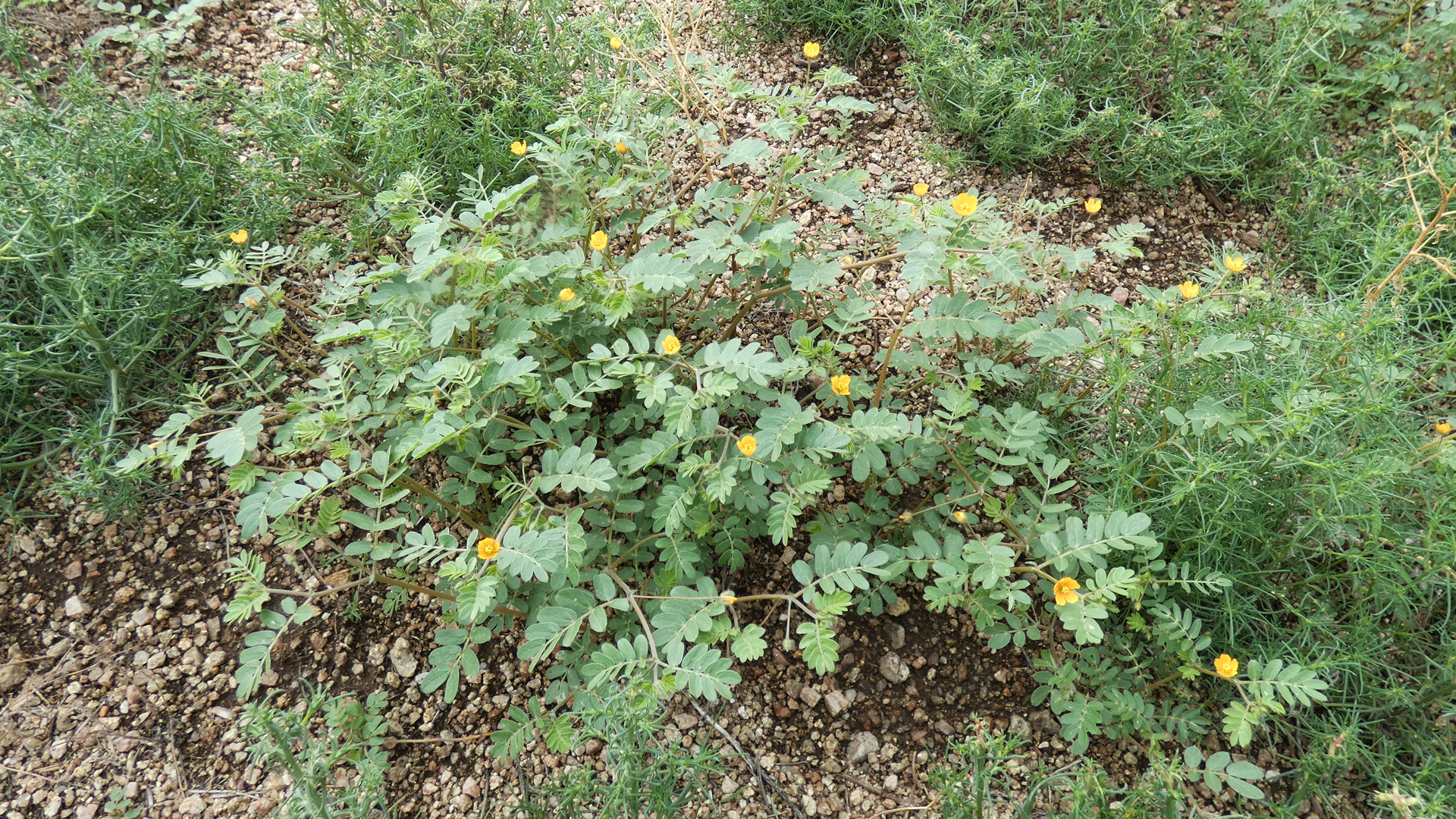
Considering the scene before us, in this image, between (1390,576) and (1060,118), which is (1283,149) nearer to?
(1060,118)

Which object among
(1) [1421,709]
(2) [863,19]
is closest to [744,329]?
(2) [863,19]

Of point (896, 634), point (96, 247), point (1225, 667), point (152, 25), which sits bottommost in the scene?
point (896, 634)

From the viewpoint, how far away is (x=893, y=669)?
6.76 feet

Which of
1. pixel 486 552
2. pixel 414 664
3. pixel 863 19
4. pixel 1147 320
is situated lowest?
pixel 414 664

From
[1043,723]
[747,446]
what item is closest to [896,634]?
[1043,723]

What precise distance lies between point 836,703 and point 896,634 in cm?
23

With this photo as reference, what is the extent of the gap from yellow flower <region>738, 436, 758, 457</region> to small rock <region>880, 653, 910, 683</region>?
0.68 metres

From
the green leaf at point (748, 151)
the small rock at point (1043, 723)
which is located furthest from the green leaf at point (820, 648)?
the green leaf at point (748, 151)

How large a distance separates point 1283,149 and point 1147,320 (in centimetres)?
139

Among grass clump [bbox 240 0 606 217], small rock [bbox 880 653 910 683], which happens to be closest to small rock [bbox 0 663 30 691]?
grass clump [bbox 240 0 606 217]

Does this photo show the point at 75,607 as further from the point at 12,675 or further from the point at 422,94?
the point at 422,94

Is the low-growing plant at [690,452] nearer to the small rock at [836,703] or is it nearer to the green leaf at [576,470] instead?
the green leaf at [576,470]

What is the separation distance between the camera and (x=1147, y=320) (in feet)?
6.39

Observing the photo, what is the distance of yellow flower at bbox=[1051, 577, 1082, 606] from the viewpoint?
1730 millimetres
